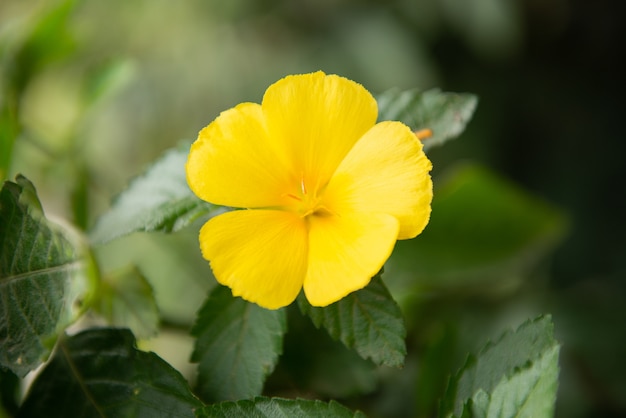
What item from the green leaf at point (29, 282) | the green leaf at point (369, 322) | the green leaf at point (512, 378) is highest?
the green leaf at point (29, 282)

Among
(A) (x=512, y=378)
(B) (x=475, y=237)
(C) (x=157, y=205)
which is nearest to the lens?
(A) (x=512, y=378)

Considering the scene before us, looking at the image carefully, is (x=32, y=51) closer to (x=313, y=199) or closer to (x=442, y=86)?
(x=313, y=199)

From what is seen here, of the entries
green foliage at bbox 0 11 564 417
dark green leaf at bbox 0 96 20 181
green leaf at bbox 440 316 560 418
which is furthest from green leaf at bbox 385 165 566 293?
dark green leaf at bbox 0 96 20 181

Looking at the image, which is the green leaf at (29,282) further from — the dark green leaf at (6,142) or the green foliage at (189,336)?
the dark green leaf at (6,142)

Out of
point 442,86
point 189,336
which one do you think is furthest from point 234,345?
point 442,86

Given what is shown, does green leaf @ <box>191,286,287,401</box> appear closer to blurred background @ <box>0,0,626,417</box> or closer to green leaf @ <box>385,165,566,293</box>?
green leaf @ <box>385,165,566,293</box>

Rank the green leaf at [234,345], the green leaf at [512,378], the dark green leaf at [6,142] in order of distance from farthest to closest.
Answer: the dark green leaf at [6,142] < the green leaf at [234,345] < the green leaf at [512,378]

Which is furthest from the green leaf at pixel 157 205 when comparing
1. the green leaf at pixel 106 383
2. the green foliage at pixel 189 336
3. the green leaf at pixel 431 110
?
the green leaf at pixel 431 110
